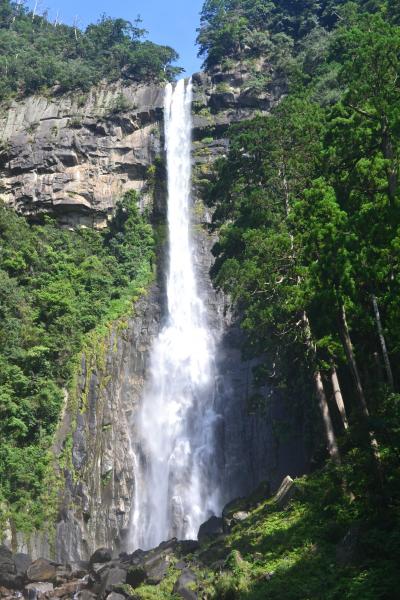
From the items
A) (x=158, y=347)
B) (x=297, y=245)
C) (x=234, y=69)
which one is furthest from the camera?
(x=234, y=69)

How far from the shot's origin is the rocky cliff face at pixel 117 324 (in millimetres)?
24203

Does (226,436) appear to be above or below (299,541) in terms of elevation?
above

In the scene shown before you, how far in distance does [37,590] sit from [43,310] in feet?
48.1

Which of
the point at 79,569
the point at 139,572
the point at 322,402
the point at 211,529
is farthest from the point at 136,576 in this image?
the point at 322,402

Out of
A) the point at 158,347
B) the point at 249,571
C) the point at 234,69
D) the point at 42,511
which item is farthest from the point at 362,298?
the point at 234,69

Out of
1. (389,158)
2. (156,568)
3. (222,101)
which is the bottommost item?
(156,568)

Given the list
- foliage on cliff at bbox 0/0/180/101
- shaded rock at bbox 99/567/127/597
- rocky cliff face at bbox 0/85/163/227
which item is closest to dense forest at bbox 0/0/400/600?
rocky cliff face at bbox 0/85/163/227

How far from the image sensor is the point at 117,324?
31.3 meters

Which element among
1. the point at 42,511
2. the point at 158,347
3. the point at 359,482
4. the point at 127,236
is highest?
the point at 127,236

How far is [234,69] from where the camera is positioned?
4506 centimetres

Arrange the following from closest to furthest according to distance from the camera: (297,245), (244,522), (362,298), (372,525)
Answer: (372,525) → (362,298) → (297,245) → (244,522)

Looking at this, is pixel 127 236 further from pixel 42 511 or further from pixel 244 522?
pixel 244 522

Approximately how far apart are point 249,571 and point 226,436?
1575 cm

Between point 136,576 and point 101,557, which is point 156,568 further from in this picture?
point 101,557
